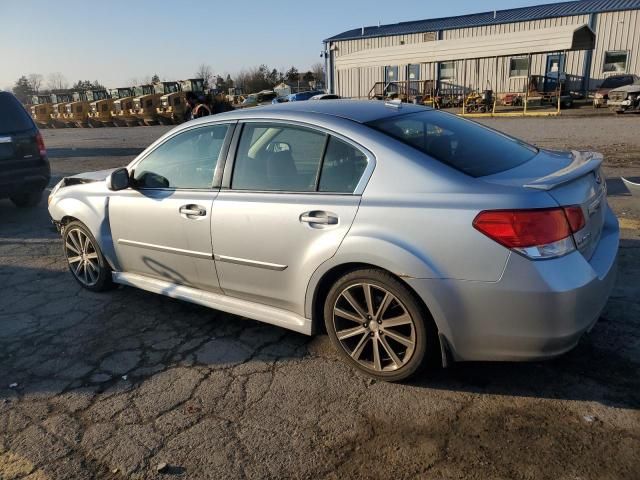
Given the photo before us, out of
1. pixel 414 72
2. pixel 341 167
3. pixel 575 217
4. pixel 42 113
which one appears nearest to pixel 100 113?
pixel 42 113

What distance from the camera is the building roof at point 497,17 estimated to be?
30344mm

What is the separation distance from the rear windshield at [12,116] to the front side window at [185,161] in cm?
474

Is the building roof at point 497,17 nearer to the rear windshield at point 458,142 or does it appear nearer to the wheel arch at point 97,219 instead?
the rear windshield at point 458,142

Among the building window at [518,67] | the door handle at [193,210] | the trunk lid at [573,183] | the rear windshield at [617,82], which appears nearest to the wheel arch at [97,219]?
the door handle at [193,210]

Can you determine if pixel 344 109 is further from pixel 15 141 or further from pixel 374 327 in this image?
pixel 15 141

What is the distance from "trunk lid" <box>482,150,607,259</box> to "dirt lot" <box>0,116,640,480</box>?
2.74 feet

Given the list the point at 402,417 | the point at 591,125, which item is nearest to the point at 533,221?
the point at 402,417

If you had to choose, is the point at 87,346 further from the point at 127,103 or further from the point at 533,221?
the point at 127,103

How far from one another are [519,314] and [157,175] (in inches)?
110

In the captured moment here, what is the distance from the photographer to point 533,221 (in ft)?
7.92

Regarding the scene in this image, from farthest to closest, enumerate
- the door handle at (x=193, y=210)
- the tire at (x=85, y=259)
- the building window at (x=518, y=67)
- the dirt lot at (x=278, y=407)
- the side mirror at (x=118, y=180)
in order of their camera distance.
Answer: the building window at (x=518, y=67) → the tire at (x=85, y=259) → the side mirror at (x=118, y=180) → the door handle at (x=193, y=210) → the dirt lot at (x=278, y=407)

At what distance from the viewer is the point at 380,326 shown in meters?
2.93

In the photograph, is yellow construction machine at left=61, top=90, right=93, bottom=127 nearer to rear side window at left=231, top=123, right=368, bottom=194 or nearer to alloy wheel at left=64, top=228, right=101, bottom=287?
alloy wheel at left=64, top=228, right=101, bottom=287

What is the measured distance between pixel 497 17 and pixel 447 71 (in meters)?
5.51
